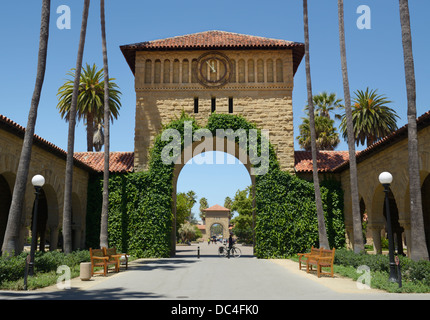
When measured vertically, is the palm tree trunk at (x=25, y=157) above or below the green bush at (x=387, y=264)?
above

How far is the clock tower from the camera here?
22.9 m

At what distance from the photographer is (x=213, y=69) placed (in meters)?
23.3

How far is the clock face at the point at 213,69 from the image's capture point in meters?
23.2

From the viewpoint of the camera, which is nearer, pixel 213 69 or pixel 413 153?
pixel 413 153

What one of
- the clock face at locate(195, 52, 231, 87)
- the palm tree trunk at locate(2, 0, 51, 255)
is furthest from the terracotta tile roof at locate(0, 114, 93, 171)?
the clock face at locate(195, 52, 231, 87)

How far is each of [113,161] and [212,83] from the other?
26.7ft

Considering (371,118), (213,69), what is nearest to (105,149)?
(213,69)

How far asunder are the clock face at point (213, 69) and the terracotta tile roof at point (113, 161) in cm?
696

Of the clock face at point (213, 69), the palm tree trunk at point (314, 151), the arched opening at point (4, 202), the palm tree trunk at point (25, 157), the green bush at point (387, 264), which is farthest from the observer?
the clock face at point (213, 69)

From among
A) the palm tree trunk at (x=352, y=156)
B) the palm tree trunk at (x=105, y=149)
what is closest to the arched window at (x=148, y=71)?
the palm tree trunk at (x=105, y=149)

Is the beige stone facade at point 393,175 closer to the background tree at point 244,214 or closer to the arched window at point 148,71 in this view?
the arched window at point 148,71

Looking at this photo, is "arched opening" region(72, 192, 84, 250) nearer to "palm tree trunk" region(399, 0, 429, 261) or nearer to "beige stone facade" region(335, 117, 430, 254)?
"beige stone facade" region(335, 117, 430, 254)

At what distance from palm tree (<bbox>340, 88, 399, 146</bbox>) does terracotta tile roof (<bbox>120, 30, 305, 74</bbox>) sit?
1461cm

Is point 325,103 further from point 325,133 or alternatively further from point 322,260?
point 322,260
